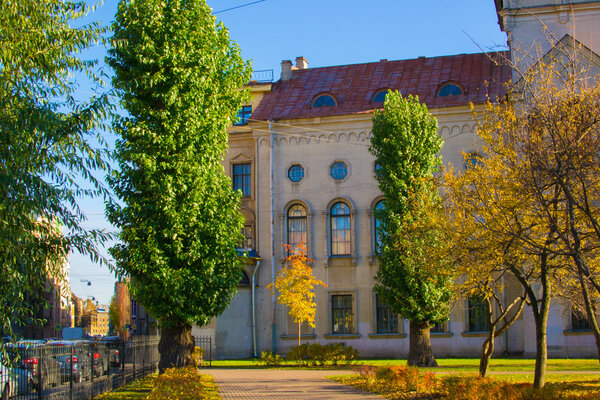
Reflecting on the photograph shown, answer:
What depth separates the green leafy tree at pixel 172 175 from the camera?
19.3 metres

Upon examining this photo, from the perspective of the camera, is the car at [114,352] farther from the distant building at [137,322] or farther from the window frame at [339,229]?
the window frame at [339,229]

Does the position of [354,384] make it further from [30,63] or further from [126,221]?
[30,63]

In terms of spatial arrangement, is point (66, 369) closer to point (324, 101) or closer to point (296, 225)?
point (296, 225)

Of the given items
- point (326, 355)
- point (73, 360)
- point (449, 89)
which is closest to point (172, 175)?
point (73, 360)

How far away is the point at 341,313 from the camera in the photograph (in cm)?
3822

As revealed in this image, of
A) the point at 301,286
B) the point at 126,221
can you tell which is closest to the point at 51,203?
the point at 126,221

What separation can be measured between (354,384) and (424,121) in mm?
13066

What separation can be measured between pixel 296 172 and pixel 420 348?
15.0 metres

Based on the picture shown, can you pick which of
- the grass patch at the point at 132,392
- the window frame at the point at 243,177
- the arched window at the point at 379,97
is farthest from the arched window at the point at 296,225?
the grass patch at the point at 132,392

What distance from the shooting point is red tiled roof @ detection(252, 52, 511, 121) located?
38781mm

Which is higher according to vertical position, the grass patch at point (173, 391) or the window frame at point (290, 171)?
the window frame at point (290, 171)

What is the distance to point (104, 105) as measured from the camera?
11539mm

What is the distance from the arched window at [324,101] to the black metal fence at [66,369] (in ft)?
69.8

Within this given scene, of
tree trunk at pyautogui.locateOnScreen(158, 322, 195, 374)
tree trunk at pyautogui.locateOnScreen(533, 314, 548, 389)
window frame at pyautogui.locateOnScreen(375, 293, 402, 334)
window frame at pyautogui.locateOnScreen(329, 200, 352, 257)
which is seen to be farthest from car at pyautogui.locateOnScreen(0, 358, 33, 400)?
window frame at pyautogui.locateOnScreen(329, 200, 352, 257)
